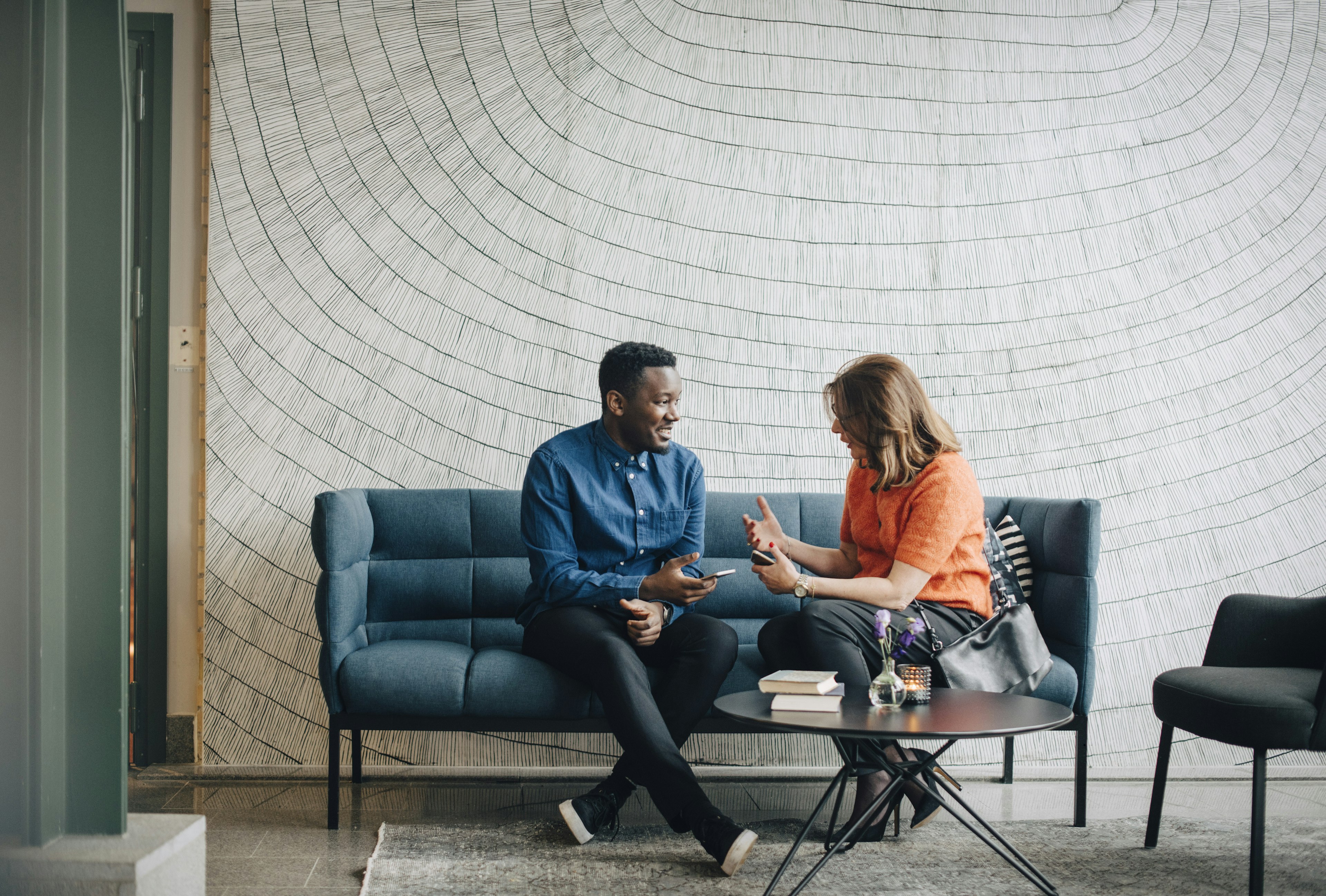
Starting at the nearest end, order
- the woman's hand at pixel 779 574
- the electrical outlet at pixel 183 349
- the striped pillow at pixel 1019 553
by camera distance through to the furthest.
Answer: the woman's hand at pixel 779 574 → the striped pillow at pixel 1019 553 → the electrical outlet at pixel 183 349

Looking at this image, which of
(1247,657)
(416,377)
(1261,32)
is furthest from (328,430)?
(1261,32)

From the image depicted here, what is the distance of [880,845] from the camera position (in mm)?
2232

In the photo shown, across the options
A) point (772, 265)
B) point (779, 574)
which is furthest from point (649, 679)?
point (772, 265)

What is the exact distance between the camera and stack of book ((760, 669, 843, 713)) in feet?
5.93

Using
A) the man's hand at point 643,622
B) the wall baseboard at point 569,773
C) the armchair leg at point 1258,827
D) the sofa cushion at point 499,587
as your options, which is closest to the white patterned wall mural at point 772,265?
the wall baseboard at point 569,773

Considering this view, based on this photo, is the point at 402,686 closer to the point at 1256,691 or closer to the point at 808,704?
the point at 808,704

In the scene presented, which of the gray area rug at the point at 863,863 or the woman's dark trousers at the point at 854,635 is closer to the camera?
the gray area rug at the point at 863,863

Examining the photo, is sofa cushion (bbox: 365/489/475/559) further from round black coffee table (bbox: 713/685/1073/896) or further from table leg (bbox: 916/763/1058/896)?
table leg (bbox: 916/763/1058/896)

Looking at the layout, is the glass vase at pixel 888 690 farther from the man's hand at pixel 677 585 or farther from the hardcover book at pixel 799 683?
the man's hand at pixel 677 585

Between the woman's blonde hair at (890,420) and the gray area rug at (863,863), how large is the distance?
823mm

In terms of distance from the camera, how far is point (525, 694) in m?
2.34

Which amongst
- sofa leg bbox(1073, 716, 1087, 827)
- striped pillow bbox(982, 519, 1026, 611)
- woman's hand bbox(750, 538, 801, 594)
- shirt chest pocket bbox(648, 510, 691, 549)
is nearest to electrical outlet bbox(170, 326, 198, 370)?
shirt chest pocket bbox(648, 510, 691, 549)

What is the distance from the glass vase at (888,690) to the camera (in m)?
1.84

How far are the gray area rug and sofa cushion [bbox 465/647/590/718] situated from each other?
0.89 ft
